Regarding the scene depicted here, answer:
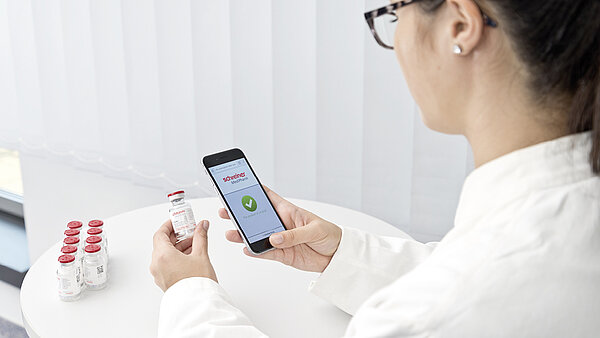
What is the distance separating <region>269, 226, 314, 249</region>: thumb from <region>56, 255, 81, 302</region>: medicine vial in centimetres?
34

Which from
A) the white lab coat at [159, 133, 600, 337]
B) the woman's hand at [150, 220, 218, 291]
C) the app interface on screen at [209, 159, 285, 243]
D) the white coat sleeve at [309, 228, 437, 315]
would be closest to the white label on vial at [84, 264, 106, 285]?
the woman's hand at [150, 220, 218, 291]

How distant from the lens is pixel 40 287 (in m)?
1.08

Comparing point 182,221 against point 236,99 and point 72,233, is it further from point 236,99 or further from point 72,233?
point 236,99

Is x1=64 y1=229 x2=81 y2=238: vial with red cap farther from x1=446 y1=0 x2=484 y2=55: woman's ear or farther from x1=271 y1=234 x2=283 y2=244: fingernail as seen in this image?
x1=446 y1=0 x2=484 y2=55: woman's ear

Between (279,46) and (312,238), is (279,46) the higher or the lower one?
the higher one

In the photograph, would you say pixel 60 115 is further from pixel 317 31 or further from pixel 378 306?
pixel 378 306

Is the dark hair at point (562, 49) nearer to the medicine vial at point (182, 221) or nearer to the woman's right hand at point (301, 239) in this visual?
the woman's right hand at point (301, 239)

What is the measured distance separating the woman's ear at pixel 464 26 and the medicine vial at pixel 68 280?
2.31 ft

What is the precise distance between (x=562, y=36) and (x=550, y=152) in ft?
0.36

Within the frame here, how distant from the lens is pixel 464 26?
635 mm

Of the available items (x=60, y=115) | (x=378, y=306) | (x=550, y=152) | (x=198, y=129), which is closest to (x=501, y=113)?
(x=550, y=152)

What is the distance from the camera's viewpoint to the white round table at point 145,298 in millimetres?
969

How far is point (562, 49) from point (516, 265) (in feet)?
0.69

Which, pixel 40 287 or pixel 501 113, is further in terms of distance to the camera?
pixel 40 287
